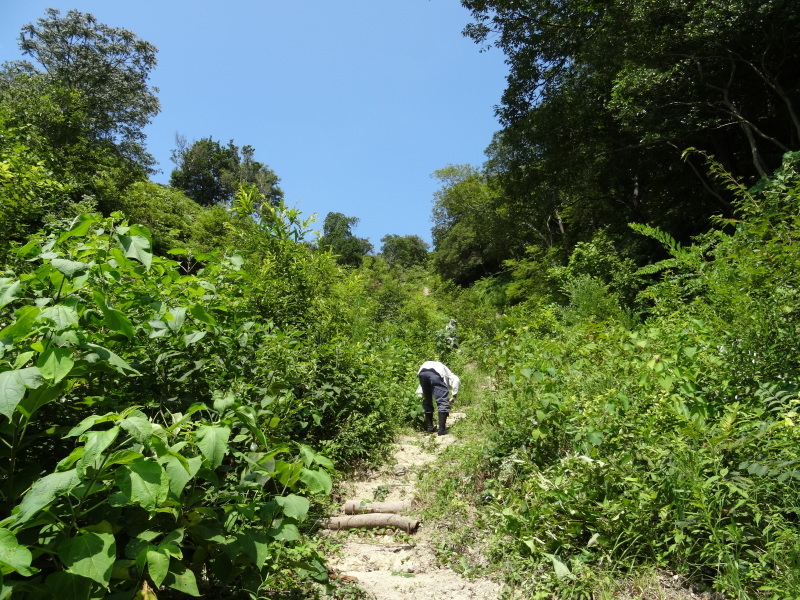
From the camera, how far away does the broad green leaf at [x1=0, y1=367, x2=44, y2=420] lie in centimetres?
111

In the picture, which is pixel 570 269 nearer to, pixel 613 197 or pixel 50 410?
pixel 613 197

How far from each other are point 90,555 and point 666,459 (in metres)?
2.71

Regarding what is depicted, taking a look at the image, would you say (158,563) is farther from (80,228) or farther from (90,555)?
(80,228)

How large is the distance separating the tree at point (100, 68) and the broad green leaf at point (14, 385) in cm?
2617

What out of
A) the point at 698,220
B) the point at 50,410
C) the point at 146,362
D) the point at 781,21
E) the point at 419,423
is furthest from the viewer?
the point at 698,220

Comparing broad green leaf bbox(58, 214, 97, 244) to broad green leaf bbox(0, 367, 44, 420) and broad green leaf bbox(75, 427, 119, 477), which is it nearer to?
broad green leaf bbox(0, 367, 44, 420)

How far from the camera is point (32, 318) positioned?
133 centimetres

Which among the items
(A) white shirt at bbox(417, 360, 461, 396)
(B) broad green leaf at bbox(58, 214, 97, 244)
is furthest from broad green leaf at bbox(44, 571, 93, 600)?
(A) white shirt at bbox(417, 360, 461, 396)

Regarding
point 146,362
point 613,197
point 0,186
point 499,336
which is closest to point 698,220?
point 613,197

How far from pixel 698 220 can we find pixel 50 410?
1273 centimetres

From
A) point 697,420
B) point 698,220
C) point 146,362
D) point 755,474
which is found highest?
point 698,220

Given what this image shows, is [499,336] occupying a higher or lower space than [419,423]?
higher

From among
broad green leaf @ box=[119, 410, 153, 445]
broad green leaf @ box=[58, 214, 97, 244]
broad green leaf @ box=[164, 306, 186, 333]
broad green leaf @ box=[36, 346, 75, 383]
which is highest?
broad green leaf @ box=[58, 214, 97, 244]

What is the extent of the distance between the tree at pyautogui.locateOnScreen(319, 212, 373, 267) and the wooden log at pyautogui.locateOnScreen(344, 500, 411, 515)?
114 feet
